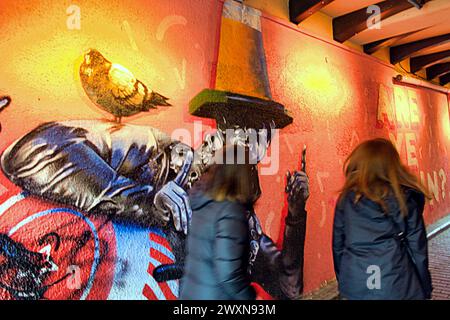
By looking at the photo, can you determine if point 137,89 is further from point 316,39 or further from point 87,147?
point 316,39

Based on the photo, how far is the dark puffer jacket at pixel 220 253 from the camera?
4.35 feet

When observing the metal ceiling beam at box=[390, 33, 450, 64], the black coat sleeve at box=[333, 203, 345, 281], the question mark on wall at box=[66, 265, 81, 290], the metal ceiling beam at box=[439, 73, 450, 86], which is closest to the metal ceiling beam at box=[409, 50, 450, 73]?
the metal ceiling beam at box=[390, 33, 450, 64]

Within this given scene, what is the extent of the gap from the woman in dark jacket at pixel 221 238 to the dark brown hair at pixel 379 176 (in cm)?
64

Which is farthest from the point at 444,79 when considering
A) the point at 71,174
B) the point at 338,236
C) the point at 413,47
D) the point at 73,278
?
the point at 73,278

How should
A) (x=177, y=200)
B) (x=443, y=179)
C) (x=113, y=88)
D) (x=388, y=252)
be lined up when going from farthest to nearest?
(x=443, y=179) < (x=177, y=200) < (x=113, y=88) < (x=388, y=252)

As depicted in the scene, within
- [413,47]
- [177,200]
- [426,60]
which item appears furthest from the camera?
[426,60]

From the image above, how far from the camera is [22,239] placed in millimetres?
1784

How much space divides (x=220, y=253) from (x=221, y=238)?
6 centimetres

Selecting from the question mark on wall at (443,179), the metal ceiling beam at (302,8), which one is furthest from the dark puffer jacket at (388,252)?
the question mark on wall at (443,179)

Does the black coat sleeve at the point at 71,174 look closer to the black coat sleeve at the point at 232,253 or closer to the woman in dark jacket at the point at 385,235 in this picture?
the black coat sleeve at the point at 232,253

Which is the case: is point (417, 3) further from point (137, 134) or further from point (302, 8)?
point (137, 134)

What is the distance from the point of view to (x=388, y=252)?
5.23ft

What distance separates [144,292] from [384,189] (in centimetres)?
167

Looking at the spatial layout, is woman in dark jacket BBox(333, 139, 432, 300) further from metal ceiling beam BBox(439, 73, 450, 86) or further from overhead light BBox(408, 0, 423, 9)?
metal ceiling beam BBox(439, 73, 450, 86)
